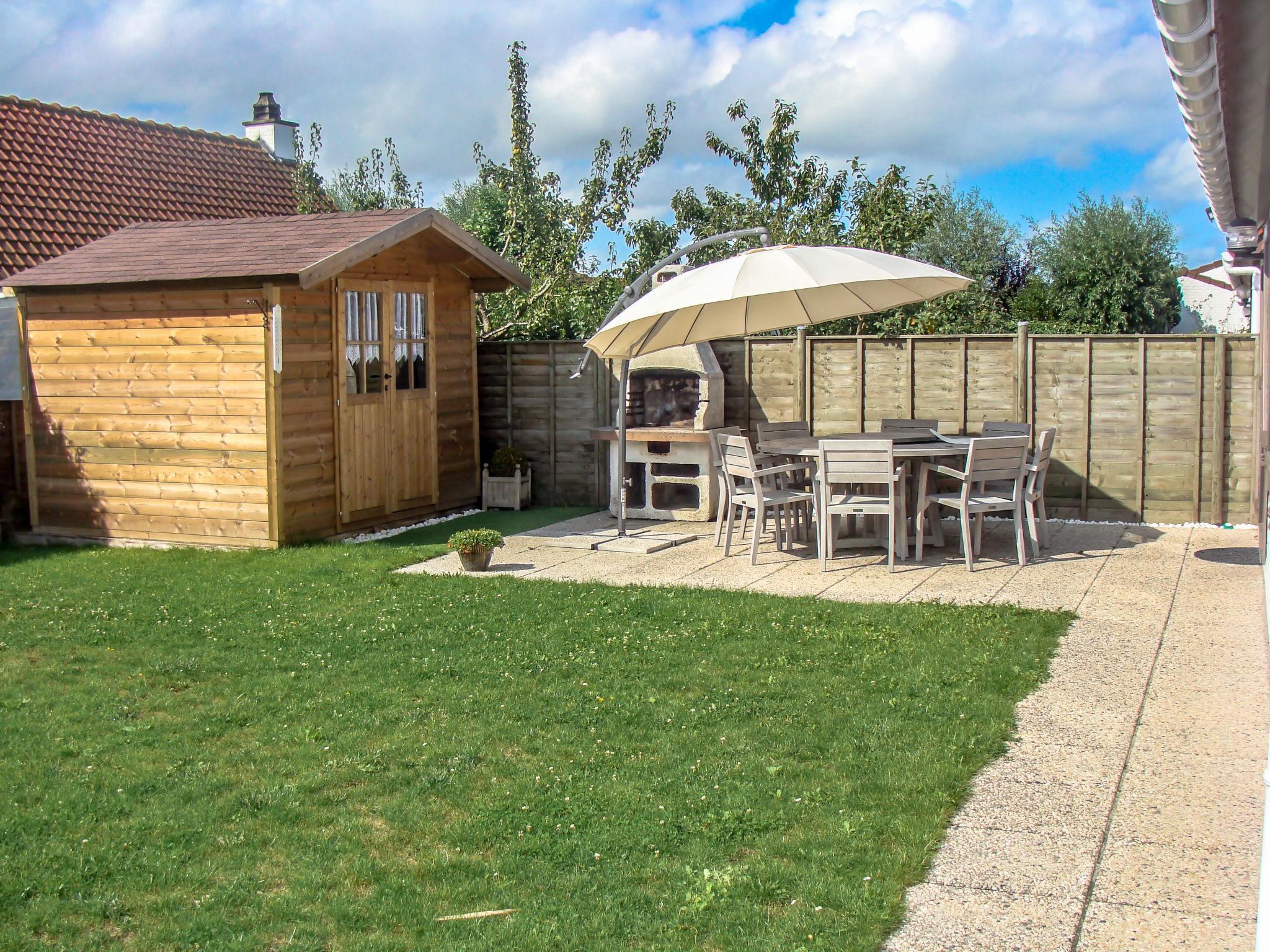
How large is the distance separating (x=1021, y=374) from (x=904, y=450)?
296 cm

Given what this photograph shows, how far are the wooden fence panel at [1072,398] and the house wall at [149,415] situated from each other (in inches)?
161

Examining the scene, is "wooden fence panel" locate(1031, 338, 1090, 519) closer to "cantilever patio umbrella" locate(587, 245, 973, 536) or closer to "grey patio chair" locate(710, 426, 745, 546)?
"cantilever patio umbrella" locate(587, 245, 973, 536)

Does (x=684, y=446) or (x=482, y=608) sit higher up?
(x=684, y=446)

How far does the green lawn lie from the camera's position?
3.75 metres

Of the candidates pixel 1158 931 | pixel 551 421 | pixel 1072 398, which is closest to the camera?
pixel 1158 931

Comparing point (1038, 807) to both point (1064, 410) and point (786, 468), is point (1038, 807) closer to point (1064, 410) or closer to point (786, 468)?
point (786, 468)

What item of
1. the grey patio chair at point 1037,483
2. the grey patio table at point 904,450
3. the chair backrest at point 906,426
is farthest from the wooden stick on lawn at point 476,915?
the chair backrest at point 906,426

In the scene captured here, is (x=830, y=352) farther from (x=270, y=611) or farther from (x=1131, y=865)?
(x=1131, y=865)

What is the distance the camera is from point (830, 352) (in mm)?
12359

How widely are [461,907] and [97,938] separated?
1102mm

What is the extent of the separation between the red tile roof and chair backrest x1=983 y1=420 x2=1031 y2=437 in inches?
416

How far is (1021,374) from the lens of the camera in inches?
457

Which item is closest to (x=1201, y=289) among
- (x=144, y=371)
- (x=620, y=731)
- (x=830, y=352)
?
(x=830, y=352)

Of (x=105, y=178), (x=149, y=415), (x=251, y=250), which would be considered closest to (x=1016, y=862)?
(x=251, y=250)
